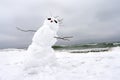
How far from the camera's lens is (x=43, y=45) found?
6.41 m

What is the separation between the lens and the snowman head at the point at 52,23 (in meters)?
A: 6.57

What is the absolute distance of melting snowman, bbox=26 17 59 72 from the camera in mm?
6246

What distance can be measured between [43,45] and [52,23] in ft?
2.57

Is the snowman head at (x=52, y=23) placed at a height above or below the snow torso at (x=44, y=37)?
above

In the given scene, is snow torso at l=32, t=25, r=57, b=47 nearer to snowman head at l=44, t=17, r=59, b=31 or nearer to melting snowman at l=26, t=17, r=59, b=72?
melting snowman at l=26, t=17, r=59, b=72

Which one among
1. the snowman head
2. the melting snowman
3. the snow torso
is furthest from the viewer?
the snowman head

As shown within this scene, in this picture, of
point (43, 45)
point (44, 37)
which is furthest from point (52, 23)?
point (43, 45)

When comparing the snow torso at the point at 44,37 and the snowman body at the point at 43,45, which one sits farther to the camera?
the snow torso at the point at 44,37

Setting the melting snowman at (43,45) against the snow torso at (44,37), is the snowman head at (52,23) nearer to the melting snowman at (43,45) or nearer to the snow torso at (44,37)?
the melting snowman at (43,45)

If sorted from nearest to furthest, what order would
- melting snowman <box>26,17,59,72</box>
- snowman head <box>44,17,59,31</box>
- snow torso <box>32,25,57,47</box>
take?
1. melting snowman <box>26,17,59,72</box>
2. snow torso <box>32,25,57,47</box>
3. snowman head <box>44,17,59,31</box>

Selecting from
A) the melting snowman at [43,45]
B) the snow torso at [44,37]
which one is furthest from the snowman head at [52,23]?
the snow torso at [44,37]

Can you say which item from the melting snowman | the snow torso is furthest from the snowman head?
the snow torso

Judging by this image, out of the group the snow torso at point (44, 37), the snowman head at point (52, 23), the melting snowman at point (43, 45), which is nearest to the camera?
the melting snowman at point (43, 45)

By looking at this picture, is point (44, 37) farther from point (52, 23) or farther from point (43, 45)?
point (52, 23)
